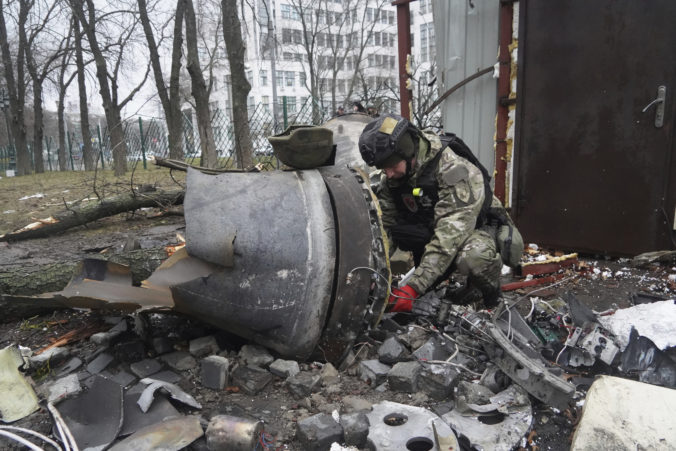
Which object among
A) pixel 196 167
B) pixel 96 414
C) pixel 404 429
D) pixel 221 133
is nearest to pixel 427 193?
pixel 196 167

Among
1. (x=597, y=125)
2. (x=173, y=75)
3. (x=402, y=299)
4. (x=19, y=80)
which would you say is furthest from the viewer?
(x=19, y=80)

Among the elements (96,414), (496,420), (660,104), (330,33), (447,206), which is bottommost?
(496,420)

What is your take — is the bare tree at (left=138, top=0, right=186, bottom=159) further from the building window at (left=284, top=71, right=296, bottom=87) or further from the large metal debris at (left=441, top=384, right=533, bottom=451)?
the building window at (left=284, top=71, right=296, bottom=87)

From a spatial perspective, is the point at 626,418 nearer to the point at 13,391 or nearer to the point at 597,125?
the point at 13,391

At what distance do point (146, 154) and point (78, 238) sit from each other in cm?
1370

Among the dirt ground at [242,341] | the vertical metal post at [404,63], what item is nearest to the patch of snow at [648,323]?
the dirt ground at [242,341]

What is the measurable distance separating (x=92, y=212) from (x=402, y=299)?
485 centimetres

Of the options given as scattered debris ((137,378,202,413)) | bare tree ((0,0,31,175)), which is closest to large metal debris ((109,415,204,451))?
scattered debris ((137,378,202,413))

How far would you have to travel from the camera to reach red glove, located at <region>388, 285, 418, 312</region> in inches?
106

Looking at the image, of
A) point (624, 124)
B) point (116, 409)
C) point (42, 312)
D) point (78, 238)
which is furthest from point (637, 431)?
point (78, 238)

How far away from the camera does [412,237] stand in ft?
11.5

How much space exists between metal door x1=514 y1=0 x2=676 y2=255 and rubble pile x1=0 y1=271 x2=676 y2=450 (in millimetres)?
1749

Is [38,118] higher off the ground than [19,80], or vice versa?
[19,80]

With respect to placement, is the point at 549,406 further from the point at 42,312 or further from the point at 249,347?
the point at 42,312
